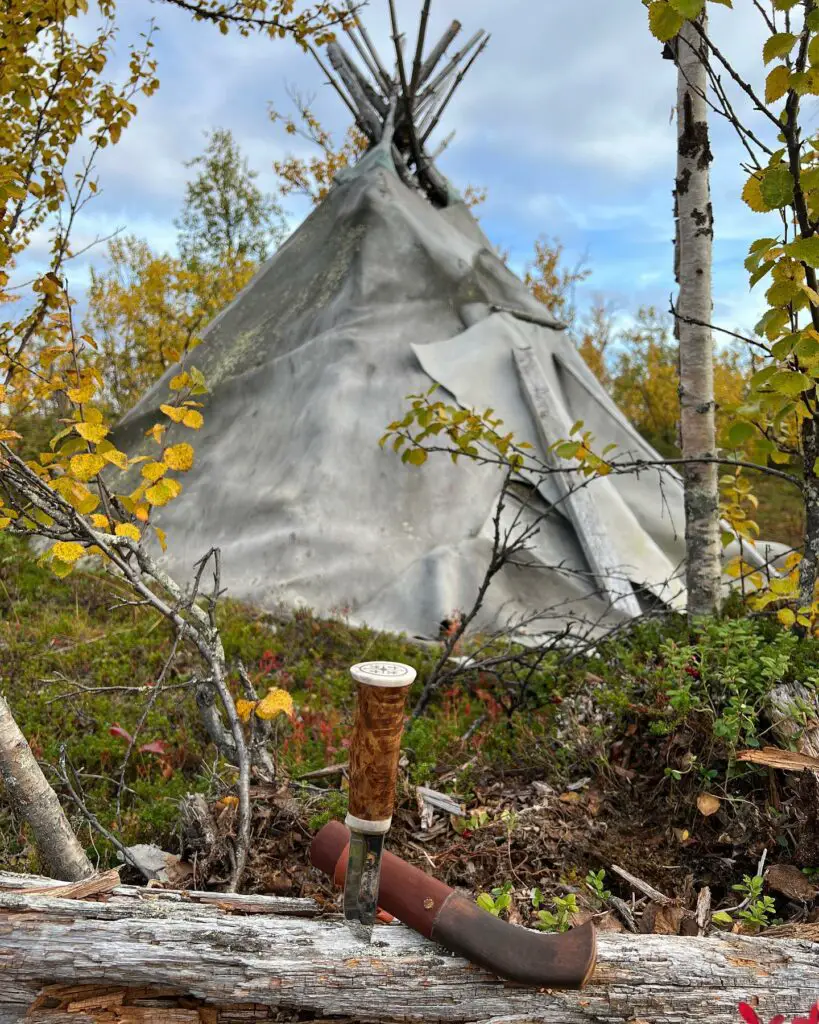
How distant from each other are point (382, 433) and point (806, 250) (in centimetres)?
487

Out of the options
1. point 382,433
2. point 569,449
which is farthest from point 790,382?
point 382,433

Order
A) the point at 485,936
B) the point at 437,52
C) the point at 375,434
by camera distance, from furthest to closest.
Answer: the point at 437,52 → the point at 375,434 → the point at 485,936

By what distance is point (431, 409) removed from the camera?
4664 millimetres

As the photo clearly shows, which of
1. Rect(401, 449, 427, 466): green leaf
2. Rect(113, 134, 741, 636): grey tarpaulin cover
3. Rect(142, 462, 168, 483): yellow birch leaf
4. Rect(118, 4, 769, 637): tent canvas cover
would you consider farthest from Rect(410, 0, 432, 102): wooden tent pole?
Rect(142, 462, 168, 483): yellow birch leaf

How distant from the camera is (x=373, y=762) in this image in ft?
6.40

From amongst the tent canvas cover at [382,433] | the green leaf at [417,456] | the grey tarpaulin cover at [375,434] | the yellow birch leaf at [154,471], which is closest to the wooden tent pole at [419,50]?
the tent canvas cover at [382,433]

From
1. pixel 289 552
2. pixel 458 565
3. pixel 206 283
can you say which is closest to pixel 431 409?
pixel 458 565

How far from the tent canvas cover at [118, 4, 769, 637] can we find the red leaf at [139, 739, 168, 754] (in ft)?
7.77

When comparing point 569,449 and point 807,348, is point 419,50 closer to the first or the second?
point 569,449

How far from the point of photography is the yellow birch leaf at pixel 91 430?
2658mm

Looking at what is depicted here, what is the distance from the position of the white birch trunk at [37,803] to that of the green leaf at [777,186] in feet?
10.3

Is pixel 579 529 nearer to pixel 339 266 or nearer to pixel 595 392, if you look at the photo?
pixel 595 392

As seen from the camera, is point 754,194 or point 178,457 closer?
point 178,457

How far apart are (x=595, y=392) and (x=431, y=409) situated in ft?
14.1
